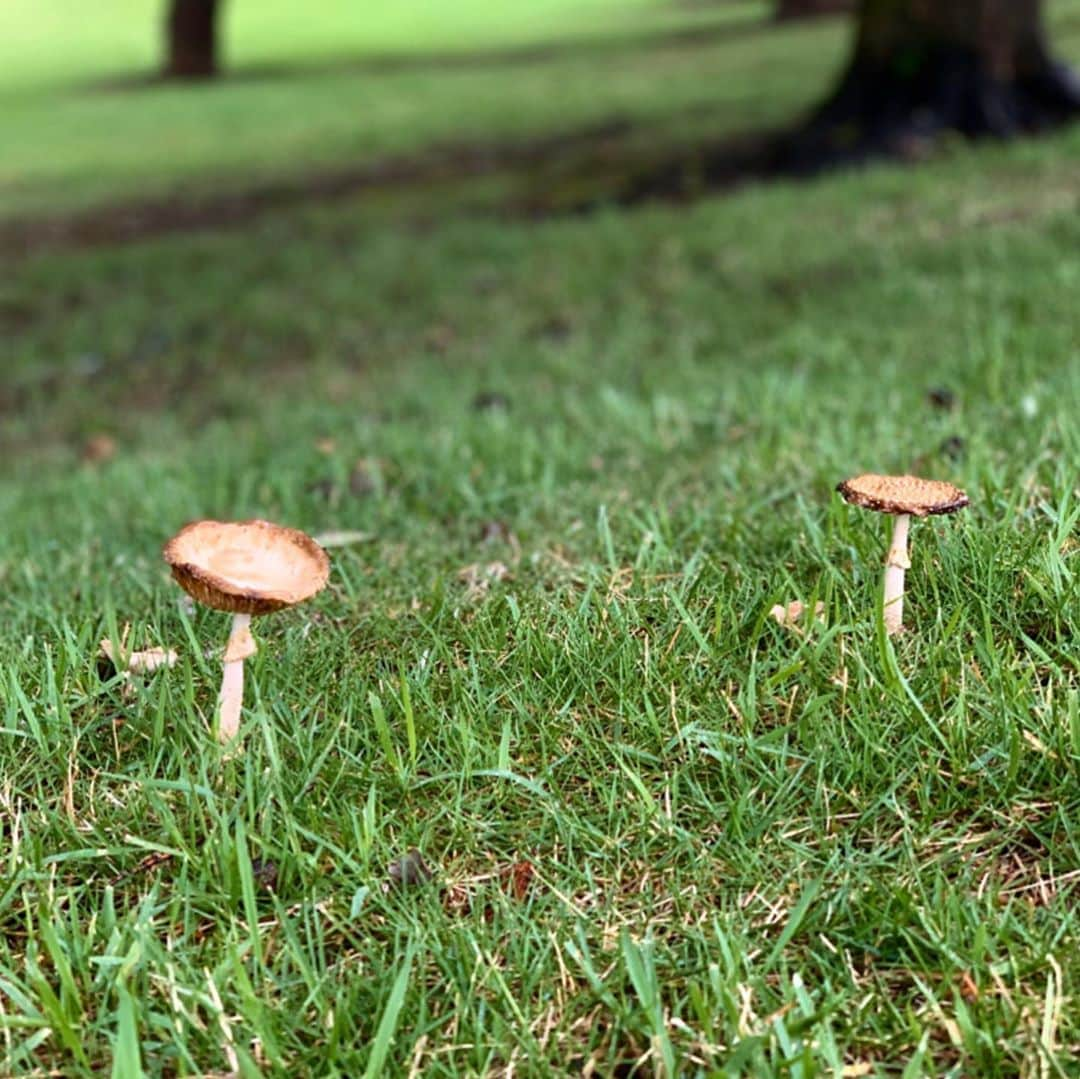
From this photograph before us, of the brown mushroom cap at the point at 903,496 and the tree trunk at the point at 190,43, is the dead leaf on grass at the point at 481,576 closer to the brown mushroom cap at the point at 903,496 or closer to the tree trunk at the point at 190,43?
the brown mushroom cap at the point at 903,496

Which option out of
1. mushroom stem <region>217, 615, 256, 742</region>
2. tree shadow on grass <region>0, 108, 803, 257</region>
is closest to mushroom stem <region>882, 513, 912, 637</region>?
mushroom stem <region>217, 615, 256, 742</region>

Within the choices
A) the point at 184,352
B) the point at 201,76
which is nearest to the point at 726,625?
the point at 184,352

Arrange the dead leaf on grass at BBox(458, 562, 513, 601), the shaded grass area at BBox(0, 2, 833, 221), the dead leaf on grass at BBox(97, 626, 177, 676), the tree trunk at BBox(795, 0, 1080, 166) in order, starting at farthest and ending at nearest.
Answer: the shaded grass area at BBox(0, 2, 833, 221), the tree trunk at BBox(795, 0, 1080, 166), the dead leaf on grass at BBox(458, 562, 513, 601), the dead leaf on grass at BBox(97, 626, 177, 676)

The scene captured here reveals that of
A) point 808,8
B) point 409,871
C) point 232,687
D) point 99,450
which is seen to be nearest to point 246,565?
point 232,687

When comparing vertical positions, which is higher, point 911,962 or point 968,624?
point 968,624

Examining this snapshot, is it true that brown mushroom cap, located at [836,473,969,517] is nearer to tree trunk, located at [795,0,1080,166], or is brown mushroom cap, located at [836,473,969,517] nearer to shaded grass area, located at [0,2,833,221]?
tree trunk, located at [795,0,1080,166]

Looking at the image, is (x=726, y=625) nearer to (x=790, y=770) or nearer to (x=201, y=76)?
(x=790, y=770)
